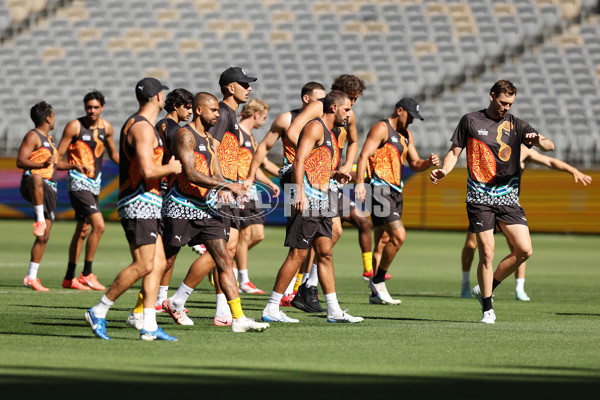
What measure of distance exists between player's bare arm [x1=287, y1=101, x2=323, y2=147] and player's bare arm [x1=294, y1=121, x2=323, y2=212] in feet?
3.66

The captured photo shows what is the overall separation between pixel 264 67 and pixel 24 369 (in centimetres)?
2639

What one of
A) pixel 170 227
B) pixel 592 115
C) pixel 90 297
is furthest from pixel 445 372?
pixel 592 115

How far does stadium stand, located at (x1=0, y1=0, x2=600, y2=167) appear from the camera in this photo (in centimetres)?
3034

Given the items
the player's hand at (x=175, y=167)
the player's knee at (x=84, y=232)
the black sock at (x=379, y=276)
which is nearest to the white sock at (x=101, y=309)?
the player's hand at (x=175, y=167)

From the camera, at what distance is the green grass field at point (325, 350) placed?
627 centimetres

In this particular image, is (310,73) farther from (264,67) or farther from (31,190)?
(31,190)

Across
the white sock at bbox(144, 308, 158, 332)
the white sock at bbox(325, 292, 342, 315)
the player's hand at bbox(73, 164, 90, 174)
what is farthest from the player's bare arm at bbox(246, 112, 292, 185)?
the white sock at bbox(144, 308, 158, 332)

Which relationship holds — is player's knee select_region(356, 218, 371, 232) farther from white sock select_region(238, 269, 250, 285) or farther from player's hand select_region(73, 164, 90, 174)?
player's hand select_region(73, 164, 90, 174)

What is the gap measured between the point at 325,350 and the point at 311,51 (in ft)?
84.0

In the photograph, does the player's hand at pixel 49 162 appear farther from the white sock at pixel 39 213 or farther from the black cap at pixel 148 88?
the black cap at pixel 148 88

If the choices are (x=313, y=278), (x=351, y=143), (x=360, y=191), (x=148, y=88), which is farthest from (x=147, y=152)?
(x=351, y=143)

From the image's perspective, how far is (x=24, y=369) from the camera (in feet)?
22.2

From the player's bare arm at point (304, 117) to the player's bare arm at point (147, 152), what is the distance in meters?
2.95

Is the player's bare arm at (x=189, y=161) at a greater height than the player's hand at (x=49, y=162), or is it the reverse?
the player's bare arm at (x=189, y=161)
